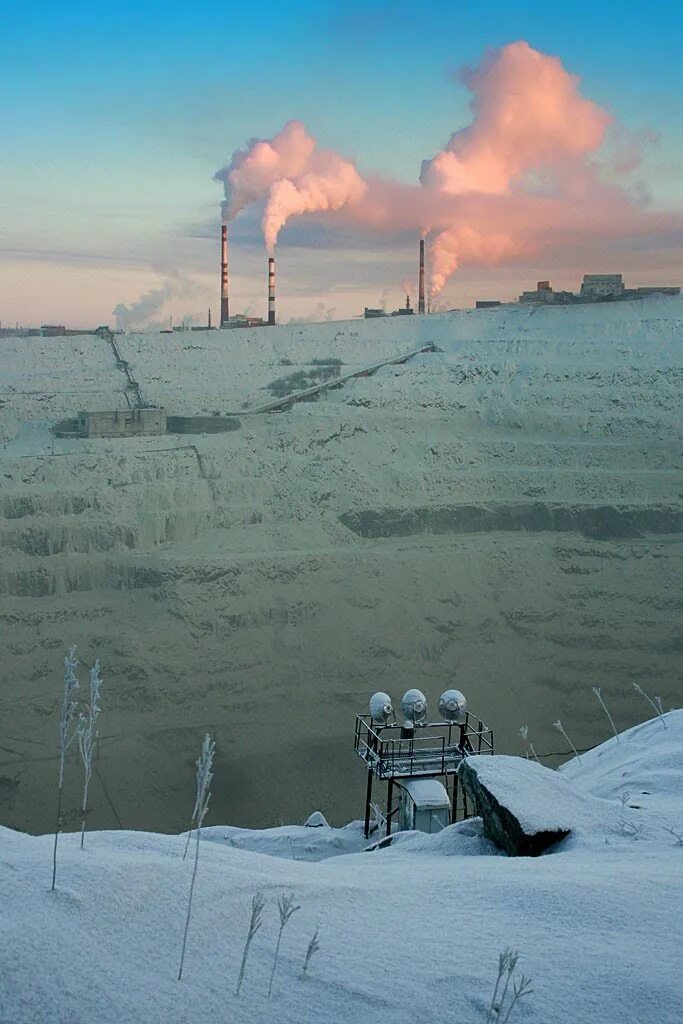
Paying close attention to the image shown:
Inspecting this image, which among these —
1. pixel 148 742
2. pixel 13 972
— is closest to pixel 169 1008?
pixel 13 972

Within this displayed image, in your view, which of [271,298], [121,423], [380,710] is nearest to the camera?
[380,710]

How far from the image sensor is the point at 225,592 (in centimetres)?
3012

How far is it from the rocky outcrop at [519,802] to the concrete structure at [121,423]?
30119 mm

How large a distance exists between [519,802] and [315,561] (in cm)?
2276

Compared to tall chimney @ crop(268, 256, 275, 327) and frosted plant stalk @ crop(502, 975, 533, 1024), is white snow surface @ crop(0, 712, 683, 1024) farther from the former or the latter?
tall chimney @ crop(268, 256, 275, 327)

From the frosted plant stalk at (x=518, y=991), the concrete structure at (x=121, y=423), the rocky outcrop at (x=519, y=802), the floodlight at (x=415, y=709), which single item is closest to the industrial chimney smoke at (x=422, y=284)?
the concrete structure at (x=121, y=423)

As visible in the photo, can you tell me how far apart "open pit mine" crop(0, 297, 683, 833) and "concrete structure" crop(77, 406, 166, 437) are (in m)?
0.30

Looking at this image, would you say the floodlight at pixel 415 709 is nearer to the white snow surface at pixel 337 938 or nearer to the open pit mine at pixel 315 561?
the white snow surface at pixel 337 938

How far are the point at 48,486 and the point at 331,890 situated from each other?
93.2ft

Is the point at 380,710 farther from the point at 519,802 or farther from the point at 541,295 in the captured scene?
the point at 541,295

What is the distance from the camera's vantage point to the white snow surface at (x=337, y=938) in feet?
17.5

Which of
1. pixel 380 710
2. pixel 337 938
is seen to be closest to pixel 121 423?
pixel 380 710

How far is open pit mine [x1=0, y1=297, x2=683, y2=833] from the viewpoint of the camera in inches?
968

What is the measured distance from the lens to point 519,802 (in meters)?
9.24
